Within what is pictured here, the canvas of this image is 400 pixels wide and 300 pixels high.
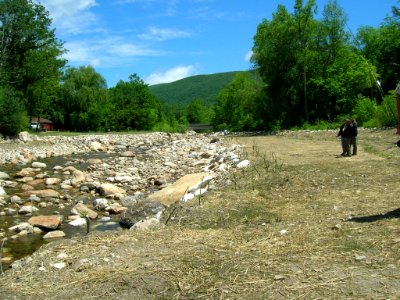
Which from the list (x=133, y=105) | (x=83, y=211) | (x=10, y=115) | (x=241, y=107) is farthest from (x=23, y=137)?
(x=133, y=105)

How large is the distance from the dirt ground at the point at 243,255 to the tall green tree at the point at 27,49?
37.5m

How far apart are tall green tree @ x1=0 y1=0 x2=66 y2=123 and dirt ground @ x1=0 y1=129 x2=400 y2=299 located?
3754cm

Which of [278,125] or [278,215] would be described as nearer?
[278,215]

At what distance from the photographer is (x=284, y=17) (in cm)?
4000

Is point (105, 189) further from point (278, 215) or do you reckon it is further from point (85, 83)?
point (85, 83)

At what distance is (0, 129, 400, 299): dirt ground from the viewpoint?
4.39 metres

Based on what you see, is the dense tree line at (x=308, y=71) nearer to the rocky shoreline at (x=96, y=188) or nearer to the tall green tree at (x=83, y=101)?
the rocky shoreline at (x=96, y=188)

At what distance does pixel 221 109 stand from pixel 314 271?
67.3m

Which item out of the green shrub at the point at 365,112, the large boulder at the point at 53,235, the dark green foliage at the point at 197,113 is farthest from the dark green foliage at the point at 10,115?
the dark green foliage at the point at 197,113

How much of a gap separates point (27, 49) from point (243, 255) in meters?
43.9

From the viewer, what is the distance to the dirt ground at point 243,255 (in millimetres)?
4387

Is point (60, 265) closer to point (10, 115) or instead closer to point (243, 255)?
point (243, 255)

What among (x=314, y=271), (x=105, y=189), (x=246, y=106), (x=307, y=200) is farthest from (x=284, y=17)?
(x=314, y=271)

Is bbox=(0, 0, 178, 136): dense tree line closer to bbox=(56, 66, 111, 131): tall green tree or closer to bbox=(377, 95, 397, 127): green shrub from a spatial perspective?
bbox=(56, 66, 111, 131): tall green tree
